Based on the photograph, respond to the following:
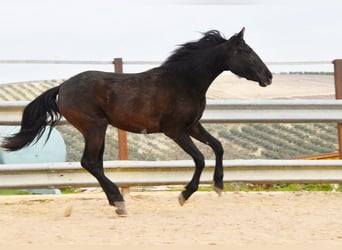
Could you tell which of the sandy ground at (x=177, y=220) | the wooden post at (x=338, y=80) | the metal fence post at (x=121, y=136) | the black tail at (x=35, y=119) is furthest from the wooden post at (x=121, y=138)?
the wooden post at (x=338, y=80)

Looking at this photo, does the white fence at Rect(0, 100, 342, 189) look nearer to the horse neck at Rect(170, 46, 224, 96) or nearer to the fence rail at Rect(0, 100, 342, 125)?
the fence rail at Rect(0, 100, 342, 125)

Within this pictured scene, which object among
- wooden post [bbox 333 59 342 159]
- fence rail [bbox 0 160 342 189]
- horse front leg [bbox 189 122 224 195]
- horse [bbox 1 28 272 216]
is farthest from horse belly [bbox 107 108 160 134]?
wooden post [bbox 333 59 342 159]

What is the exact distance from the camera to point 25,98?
9109mm

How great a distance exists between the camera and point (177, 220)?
6.18 metres

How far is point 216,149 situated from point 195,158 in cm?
36

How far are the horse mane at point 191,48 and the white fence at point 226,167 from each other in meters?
0.80

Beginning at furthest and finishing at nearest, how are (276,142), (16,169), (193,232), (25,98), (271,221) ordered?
(276,142) → (25,98) → (16,169) → (271,221) → (193,232)

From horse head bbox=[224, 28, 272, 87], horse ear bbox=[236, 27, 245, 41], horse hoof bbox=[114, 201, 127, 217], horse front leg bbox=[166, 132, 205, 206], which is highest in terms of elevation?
horse ear bbox=[236, 27, 245, 41]

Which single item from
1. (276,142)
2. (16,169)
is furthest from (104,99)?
(276,142)

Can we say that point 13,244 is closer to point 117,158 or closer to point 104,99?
point 104,99

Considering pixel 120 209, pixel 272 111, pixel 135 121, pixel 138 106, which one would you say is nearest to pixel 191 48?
pixel 138 106

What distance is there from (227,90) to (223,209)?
2.27 m

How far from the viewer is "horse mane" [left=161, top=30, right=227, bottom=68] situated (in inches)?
301

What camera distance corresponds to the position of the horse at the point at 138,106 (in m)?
7.27
